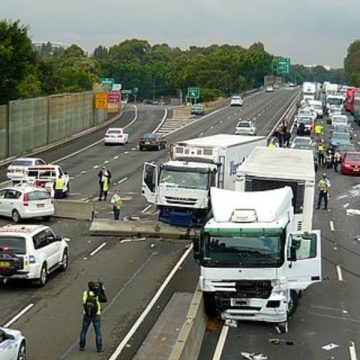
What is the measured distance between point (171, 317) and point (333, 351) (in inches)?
144

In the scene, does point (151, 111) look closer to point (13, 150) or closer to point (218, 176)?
point (13, 150)

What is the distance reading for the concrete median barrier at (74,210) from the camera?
35875mm

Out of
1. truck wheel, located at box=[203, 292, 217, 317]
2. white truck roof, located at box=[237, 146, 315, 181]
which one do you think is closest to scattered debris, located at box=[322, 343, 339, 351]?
truck wheel, located at box=[203, 292, 217, 317]

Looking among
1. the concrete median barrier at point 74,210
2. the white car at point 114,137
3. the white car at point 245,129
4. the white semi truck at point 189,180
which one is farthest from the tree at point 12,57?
the white semi truck at point 189,180

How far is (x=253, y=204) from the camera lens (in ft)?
67.2

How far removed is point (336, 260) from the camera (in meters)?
27.9

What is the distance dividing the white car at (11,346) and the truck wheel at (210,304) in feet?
16.7

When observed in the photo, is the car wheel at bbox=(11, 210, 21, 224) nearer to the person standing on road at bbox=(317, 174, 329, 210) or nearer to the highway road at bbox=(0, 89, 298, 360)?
the highway road at bbox=(0, 89, 298, 360)

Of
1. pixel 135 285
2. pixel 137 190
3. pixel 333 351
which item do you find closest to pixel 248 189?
pixel 135 285

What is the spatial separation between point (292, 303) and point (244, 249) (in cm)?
192

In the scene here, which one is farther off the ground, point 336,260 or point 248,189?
point 248,189

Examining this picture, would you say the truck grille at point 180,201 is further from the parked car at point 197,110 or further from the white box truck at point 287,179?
the parked car at point 197,110

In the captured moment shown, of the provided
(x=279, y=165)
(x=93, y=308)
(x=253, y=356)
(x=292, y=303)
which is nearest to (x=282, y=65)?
(x=279, y=165)

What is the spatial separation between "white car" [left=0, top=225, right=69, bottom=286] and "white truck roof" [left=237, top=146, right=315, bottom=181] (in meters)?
5.54
